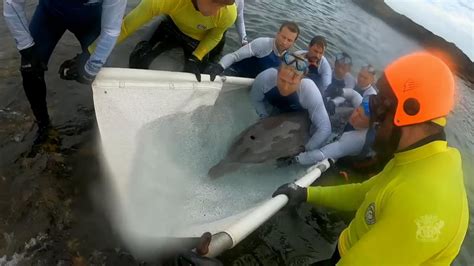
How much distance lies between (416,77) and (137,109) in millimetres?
2954

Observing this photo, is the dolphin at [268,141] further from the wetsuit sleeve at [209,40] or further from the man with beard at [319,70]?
the man with beard at [319,70]

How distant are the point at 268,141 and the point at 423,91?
2.79 metres

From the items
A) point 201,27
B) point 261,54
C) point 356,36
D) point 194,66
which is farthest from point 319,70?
point 356,36

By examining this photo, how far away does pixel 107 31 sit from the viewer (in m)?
3.69

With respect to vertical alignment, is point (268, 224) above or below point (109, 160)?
below

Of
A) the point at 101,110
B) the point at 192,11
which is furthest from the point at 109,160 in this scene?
the point at 192,11

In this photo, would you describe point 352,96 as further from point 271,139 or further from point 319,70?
point 271,139

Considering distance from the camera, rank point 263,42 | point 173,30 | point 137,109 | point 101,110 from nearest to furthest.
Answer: point 101,110 < point 137,109 < point 173,30 < point 263,42

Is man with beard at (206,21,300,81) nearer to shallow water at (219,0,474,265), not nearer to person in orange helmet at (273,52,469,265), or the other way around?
shallow water at (219,0,474,265)

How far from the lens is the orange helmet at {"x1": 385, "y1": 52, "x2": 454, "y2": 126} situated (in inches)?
89.5

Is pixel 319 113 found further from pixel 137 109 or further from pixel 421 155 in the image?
pixel 421 155

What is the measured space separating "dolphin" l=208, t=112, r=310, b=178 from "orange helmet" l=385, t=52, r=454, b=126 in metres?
2.48

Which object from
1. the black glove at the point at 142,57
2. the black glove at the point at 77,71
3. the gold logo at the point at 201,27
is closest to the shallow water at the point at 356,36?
the black glove at the point at 142,57

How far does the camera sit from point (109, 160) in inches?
150
